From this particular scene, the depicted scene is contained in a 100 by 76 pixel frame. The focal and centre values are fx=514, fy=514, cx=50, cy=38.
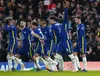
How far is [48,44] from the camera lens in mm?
22703

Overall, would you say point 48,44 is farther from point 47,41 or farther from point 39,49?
point 39,49

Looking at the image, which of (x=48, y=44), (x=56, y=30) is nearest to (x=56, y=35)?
(x=56, y=30)

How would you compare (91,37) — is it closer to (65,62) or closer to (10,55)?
(65,62)

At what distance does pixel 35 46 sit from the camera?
2292cm

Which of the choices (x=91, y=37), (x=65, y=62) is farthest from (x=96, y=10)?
(x=65, y=62)

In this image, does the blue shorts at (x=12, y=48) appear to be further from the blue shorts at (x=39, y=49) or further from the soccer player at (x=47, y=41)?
the soccer player at (x=47, y=41)

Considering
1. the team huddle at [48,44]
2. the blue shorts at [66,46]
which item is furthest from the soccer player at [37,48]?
the blue shorts at [66,46]

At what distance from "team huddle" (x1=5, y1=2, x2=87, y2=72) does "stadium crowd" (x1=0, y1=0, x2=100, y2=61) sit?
2.61 m

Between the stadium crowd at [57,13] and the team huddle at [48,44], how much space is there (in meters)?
2.61

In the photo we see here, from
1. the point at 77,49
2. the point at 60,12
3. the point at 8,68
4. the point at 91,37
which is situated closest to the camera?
the point at 77,49

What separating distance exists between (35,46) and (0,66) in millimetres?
2628

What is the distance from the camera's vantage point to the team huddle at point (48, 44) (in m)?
21.5

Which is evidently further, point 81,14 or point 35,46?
point 81,14

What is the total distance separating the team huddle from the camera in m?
21.5
